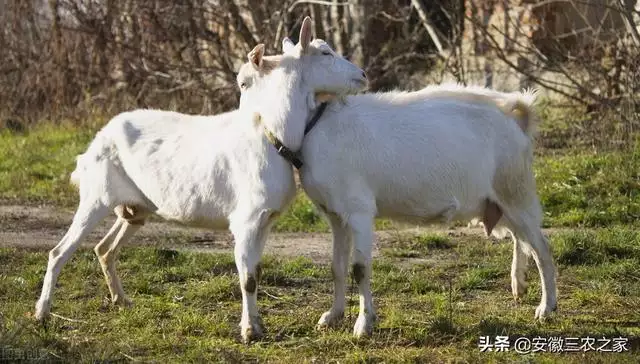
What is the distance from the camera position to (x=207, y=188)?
6957 millimetres

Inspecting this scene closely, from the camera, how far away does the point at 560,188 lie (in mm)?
10773

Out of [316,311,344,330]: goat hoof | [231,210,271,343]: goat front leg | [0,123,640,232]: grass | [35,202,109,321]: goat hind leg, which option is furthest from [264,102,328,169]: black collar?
[0,123,640,232]: grass

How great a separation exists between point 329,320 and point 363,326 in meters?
0.41

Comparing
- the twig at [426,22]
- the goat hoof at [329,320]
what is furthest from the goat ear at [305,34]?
the twig at [426,22]

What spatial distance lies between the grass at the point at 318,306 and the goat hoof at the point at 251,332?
0.06m

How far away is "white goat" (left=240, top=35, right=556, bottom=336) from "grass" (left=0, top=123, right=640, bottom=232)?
2.93 metres

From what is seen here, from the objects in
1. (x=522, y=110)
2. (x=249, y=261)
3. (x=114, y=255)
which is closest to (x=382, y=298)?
(x=249, y=261)

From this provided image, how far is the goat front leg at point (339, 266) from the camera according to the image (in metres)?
6.98

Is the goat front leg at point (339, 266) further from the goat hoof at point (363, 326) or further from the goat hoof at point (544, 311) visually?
the goat hoof at point (544, 311)

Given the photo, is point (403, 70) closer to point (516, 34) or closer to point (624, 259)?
point (516, 34)

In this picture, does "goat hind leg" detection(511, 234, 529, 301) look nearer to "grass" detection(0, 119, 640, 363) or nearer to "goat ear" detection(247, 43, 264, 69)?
"grass" detection(0, 119, 640, 363)

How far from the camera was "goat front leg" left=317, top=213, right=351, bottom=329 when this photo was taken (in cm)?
698

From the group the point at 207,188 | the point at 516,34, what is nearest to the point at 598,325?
the point at 207,188

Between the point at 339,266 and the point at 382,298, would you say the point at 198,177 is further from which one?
the point at 382,298
